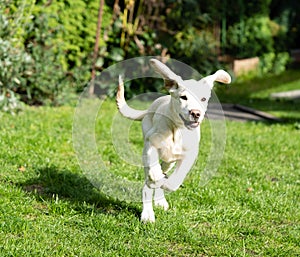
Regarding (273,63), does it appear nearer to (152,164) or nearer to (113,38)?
(113,38)

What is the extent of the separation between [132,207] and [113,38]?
6769mm

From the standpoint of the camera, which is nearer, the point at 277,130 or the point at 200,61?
the point at 277,130

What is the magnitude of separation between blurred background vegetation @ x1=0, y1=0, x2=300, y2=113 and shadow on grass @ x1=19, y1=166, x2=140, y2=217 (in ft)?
8.40

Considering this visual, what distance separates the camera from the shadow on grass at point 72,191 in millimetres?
4137

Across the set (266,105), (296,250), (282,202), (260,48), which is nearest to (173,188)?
(296,250)

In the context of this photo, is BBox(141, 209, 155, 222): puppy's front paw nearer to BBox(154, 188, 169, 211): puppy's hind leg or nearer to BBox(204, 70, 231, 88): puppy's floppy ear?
BBox(154, 188, 169, 211): puppy's hind leg

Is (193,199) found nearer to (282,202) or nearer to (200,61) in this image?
(282,202)

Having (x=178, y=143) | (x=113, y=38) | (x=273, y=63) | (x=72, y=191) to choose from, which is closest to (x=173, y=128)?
(x=178, y=143)

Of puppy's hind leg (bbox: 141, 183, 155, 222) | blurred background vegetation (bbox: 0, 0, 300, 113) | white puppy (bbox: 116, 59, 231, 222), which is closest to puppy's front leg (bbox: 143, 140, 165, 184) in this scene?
white puppy (bbox: 116, 59, 231, 222)

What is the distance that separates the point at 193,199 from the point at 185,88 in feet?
4.12

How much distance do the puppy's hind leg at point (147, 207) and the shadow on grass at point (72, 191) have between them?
0.50 ft

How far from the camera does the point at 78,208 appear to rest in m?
4.08

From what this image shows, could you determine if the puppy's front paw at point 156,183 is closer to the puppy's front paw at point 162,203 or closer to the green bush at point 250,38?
the puppy's front paw at point 162,203

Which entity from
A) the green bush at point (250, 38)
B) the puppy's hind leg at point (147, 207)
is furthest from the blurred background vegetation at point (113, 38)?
the puppy's hind leg at point (147, 207)
